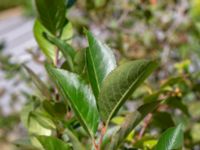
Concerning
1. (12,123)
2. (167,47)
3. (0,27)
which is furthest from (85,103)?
(0,27)

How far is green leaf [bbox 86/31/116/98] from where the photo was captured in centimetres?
96

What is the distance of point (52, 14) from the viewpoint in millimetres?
1164

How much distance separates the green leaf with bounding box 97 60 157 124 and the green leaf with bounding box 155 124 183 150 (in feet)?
0.37

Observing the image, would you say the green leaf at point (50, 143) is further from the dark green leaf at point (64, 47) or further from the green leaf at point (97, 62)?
the dark green leaf at point (64, 47)

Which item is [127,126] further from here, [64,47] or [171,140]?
[64,47]

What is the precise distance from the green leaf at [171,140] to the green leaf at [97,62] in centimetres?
16

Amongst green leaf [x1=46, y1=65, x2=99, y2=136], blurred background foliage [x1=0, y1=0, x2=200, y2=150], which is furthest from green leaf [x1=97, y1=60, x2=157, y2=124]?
blurred background foliage [x1=0, y1=0, x2=200, y2=150]

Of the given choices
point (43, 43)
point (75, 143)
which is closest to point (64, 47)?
point (43, 43)

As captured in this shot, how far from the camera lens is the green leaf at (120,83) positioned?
2.89 feet

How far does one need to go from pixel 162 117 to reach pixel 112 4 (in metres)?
1.66

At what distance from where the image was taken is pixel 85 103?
96 cm

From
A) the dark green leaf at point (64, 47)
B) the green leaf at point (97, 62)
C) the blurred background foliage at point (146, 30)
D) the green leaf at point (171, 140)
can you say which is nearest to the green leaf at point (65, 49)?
the dark green leaf at point (64, 47)

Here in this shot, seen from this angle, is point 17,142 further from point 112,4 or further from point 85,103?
point 112,4

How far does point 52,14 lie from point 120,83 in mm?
341
